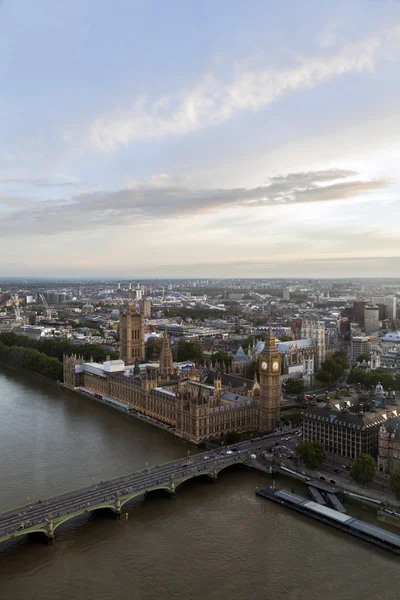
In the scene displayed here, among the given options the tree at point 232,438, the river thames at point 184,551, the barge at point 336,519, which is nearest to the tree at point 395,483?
the barge at point 336,519

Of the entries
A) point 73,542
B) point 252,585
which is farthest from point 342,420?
point 73,542

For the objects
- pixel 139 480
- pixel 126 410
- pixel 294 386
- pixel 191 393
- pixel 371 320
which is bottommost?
pixel 126 410

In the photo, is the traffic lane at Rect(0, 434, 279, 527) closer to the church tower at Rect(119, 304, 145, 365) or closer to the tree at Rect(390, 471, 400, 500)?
the tree at Rect(390, 471, 400, 500)

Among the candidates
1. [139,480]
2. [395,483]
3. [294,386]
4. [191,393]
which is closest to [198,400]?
[191,393]

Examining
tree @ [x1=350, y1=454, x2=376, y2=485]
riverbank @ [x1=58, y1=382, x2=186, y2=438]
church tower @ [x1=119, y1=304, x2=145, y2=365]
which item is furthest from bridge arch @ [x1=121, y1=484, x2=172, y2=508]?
church tower @ [x1=119, y1=304, x2=145, y2=365]

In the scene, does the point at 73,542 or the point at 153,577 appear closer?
the point at 153,577

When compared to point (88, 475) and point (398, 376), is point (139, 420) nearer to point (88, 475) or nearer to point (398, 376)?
point (88, 475)

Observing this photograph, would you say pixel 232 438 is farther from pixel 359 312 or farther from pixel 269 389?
pixel 359 312
